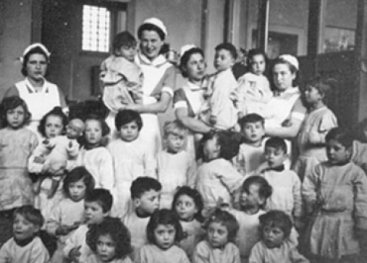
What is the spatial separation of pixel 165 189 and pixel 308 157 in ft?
3.14

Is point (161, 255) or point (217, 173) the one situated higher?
point (217, 173)

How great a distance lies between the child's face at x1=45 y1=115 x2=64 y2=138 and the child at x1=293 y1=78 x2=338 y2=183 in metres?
1.63

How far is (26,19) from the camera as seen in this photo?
5852 millimetres

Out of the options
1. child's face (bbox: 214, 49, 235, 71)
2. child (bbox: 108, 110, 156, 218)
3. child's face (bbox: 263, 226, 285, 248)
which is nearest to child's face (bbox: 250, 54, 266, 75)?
child's face (bbox: 214, 49, 235, 71)

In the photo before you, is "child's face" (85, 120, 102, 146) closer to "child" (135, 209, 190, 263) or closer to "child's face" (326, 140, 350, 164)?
"child" (135, 209, 190, 263)

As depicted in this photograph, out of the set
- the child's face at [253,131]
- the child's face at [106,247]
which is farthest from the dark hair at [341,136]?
the child's face at [106,247]

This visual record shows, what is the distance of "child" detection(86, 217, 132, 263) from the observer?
10.1ft

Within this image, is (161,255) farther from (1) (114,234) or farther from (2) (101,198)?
(2) (101,198)

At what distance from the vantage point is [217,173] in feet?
11.7

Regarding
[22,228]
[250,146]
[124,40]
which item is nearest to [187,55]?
[124,40]

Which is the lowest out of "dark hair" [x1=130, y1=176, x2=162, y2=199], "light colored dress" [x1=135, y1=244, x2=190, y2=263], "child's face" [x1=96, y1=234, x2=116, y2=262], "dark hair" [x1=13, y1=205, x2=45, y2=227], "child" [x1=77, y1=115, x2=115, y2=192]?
"light colored dress" [x1=135, y1=244, x2=190, y2=263]

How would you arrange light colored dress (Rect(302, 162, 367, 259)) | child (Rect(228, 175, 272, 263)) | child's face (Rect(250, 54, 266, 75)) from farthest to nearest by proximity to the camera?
child's face (Rect(250, 54, 266, 75)), child (Rect(228, 175, 272, 263)), light colored dress (Rect(302, 162, 367, 259))

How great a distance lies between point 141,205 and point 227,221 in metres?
0.54

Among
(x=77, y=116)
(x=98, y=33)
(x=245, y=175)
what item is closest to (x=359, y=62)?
(x=245, y=175)
